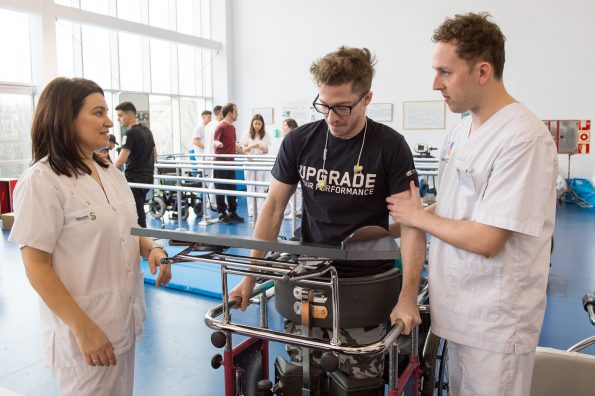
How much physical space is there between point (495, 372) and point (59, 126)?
152cm

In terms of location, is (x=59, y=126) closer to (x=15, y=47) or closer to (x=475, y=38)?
(x=475, y=38)

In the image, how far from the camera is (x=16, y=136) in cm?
896

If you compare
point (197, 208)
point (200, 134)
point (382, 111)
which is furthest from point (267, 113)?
point (197, 208)

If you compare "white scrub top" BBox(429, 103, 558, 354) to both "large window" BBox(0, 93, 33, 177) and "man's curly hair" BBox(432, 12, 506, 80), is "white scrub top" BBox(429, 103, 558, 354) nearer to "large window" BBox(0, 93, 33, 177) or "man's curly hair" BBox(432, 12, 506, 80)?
"man's curly hair" BBox(432, 12, 506, 80)

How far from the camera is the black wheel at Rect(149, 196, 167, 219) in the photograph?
7465 millimetres

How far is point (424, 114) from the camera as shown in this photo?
1050cm

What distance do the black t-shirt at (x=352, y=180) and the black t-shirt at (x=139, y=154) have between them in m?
4.07

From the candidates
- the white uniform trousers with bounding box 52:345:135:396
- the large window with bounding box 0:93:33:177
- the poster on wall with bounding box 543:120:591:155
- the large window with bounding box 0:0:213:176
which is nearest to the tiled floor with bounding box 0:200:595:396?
the white uniform trousers with bounding box 52:345:135:396

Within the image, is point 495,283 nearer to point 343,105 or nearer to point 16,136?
point 343,105

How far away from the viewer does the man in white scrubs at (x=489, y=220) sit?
53.3 inches

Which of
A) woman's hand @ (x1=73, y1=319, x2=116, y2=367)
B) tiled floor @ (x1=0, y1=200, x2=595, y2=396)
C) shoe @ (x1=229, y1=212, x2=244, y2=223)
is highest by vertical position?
woman's hand @ (x1=73, y1=319, x2=116, y2=367)

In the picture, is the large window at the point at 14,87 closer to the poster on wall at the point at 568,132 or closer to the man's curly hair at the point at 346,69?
the man's curly hair at the point at 346,69

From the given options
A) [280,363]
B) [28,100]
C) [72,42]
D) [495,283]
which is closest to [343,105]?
[495,283]

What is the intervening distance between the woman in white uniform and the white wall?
24.6 ft
